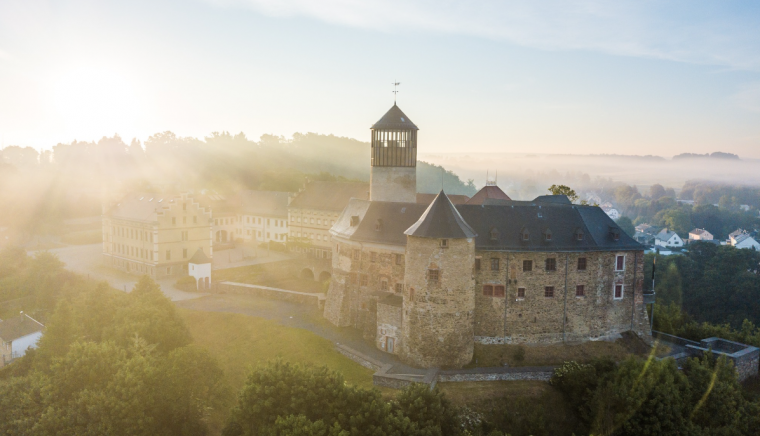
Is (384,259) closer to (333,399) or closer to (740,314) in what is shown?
(333,399)

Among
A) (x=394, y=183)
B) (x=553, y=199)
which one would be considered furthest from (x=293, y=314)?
(x=553, y=199)

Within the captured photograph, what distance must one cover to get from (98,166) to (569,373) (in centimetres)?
13338

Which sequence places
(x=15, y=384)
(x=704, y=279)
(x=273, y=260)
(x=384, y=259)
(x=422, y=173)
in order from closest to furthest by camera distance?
(x=15, y=384), (x=384, y=259), (x=273, y=260), (x=704, y=279), (x=422, y=173)

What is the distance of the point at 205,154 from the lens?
14088 cm

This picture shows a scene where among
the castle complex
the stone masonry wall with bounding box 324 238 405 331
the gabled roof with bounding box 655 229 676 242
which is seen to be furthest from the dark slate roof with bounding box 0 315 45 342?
the gabled roof with bounding box 655 229 676 242

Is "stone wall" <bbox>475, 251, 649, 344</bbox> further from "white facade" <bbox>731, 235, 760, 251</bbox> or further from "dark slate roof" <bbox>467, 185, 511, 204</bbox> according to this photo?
"white facade" <bbox>731, 235, 760, 251</bbox>

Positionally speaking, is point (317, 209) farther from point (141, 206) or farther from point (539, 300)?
point (539, 300)

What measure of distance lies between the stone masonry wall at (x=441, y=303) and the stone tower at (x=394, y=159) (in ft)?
41.8

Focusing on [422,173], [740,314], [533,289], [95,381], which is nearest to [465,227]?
[533,289]

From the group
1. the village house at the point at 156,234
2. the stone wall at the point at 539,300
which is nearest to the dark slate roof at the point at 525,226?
the stone wall at the point at 539,300

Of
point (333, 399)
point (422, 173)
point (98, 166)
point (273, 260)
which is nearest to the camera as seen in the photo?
point (333, 399)

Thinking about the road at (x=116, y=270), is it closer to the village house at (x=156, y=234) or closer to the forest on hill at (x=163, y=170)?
the village house at (x=156, y=234)

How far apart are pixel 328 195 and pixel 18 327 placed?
37010mm

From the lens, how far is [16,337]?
43.7 m
